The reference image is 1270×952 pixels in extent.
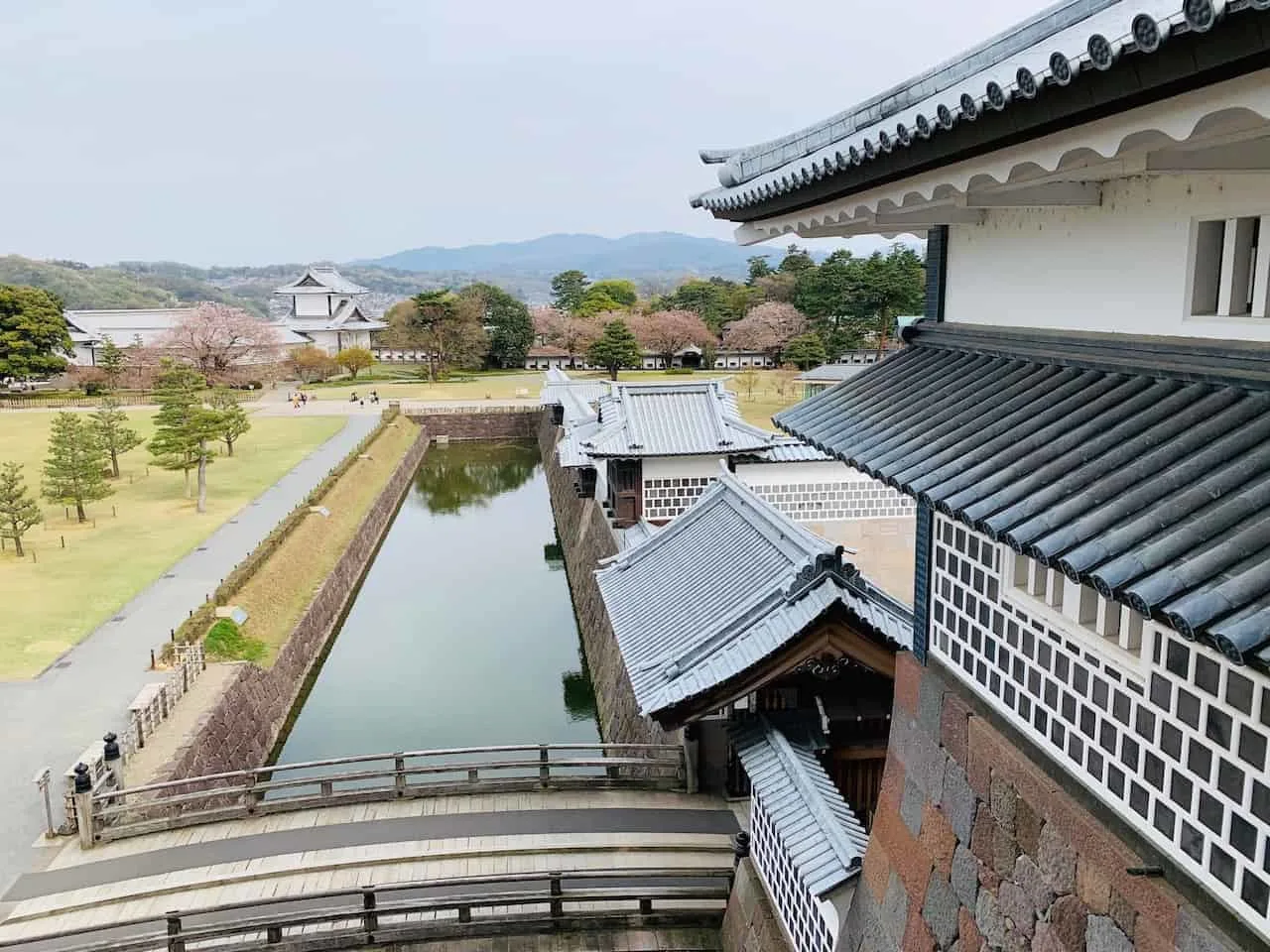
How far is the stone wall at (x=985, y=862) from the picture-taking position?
3.14m

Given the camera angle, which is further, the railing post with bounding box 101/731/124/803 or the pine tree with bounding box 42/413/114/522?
the pine tree with bounding box 42/413/114/522

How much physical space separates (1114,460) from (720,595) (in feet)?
19.0

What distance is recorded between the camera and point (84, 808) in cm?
922

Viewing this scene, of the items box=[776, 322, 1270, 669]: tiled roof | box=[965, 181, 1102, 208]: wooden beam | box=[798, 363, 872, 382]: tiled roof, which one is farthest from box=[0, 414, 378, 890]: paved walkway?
box=[798, 363, 872, 382]: tiled roof

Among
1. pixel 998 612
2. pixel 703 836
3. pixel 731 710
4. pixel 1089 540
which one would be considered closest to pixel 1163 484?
pixel 1089 540

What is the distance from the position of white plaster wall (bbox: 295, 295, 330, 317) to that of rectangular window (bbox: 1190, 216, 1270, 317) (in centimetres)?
7541

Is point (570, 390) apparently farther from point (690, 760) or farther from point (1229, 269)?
point (1229, 269)

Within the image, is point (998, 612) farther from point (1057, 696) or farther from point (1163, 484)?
point (1163, 484)

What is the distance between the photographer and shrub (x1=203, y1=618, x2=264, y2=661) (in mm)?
14414

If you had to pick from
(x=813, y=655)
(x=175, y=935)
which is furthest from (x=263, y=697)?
(x=813, y=655)

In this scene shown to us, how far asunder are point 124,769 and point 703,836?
7000mm

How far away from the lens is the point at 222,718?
1260 cm

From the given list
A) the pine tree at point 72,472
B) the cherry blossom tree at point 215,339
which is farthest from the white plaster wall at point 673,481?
the cherry blossom tree at point 215,339

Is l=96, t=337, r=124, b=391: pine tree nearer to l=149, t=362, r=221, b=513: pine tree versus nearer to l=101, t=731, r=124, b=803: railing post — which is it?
l=149, t=362, r=221, b=513: pine tree
